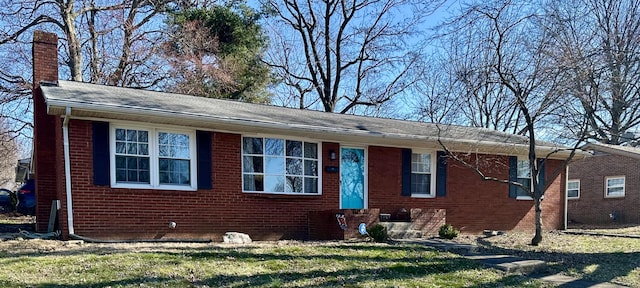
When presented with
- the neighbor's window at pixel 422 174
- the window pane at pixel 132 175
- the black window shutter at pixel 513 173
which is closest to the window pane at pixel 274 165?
the window pane at pixel 132 175

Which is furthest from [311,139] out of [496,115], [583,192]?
[496,115]

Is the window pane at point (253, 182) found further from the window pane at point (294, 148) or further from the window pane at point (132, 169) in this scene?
the window pane at point (132, 169)

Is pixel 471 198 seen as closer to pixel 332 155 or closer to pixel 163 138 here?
pixel 332 155

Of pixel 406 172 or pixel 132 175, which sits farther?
pixel 406 172

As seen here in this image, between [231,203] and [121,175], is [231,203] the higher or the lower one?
the lower one

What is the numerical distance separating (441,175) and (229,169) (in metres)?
6.10

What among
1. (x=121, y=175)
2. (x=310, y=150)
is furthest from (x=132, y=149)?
(x=310, y=150)

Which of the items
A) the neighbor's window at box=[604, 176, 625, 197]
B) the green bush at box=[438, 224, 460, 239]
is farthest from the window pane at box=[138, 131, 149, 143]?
the neighbor's window at box=[604, 176, 625, 197]

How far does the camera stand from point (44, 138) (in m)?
10.1

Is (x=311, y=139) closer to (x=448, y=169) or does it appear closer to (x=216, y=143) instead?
(x=216, y=143)

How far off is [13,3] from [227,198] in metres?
14.7

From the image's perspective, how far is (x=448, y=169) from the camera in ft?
42.5

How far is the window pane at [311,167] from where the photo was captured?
10995 mm

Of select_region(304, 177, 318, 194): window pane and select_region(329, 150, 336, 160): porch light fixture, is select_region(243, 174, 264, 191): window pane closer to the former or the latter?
select_region(304, 177, 318, 194): window pane
